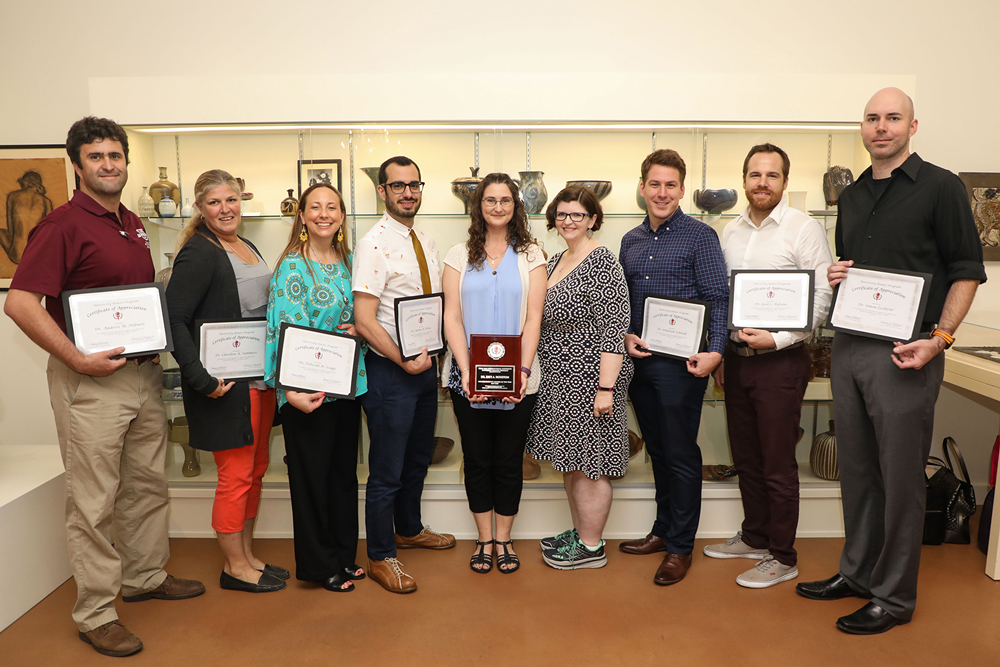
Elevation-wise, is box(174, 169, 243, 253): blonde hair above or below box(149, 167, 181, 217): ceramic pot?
below

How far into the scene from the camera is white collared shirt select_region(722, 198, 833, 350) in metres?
2.67

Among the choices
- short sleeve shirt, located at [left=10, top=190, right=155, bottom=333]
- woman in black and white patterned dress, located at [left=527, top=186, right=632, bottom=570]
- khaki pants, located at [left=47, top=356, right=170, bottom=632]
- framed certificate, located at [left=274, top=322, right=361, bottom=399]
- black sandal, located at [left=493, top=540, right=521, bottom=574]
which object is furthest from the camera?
black sandal, located at [left=493, top=540, right=521, bottom=574]

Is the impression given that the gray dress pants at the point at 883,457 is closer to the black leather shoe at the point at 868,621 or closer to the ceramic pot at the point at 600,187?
the black leather shoe at the point at 868,621

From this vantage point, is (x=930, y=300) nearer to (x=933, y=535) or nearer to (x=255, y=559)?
(x=933, y=535)

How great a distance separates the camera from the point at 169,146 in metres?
3.41

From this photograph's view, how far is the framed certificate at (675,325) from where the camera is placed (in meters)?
2.69

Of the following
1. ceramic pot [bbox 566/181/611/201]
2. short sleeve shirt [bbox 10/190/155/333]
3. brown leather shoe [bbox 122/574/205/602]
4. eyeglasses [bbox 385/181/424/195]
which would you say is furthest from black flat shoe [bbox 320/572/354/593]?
ceramic pot [bbox 566/181/611/201]

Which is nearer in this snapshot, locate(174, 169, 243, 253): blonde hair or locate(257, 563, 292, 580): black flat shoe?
locate(174, 169, 243, 253): blonde hair

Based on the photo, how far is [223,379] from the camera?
8.43 ft

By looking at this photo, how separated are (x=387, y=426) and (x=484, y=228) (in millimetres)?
974

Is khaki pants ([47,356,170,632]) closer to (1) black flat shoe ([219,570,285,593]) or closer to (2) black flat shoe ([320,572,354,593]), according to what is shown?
(1) black flat shoe ([219,570,285,593])

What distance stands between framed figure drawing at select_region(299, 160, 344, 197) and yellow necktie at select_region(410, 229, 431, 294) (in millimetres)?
946

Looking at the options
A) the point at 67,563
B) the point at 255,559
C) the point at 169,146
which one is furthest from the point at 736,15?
the point at 67,563

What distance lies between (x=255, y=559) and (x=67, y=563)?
2.83ft
